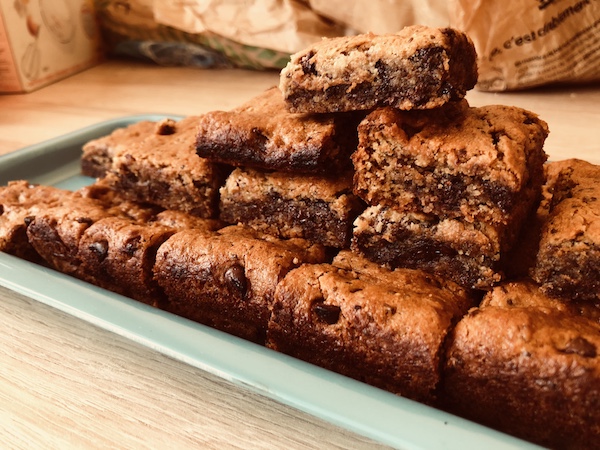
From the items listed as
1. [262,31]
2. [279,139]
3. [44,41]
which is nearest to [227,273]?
[279,139]

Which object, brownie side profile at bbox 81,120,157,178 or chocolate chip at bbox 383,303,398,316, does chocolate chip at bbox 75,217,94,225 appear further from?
chocolate chip at bbox 383,303,398,316

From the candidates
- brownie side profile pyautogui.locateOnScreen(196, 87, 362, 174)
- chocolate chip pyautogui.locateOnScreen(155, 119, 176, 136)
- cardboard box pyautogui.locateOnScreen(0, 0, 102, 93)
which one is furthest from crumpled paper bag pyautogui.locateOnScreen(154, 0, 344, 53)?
brownie side profile pyautogui.locateOnScreen(196, 87, 362, 174)

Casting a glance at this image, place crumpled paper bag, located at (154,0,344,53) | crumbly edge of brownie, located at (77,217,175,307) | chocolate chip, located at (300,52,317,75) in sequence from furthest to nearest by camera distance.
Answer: crumpled paper bag, located at (154,0,344,53), crumbly edge of brownie, located at (77,217,175,307), chocolate chip, located at (300,52,317,75)

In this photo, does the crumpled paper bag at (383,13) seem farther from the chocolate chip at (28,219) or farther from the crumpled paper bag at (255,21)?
the chocolate chip at (28,219)

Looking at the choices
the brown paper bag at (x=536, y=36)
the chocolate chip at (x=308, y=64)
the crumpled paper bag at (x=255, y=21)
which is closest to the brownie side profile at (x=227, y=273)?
the chocolate chip at (x=308, y=64)

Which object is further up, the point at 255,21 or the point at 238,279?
the point at 255,21

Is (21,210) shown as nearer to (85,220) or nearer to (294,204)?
(85,220)
